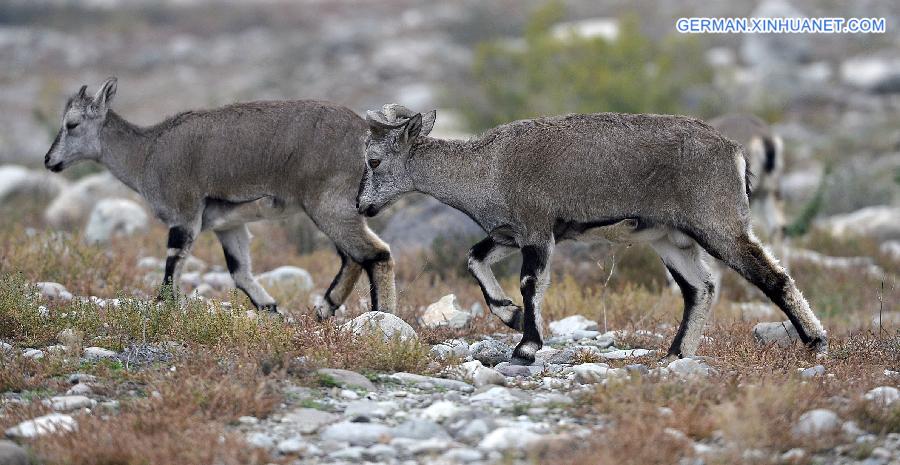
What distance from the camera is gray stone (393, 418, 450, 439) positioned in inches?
284

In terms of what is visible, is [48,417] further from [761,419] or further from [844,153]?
[844,153]

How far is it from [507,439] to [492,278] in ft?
11.4

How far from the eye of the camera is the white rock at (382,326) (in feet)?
30.8

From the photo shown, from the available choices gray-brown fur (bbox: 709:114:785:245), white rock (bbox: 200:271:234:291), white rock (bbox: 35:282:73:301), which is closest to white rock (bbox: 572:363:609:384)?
white rock (bbox: 35:282:73:301)

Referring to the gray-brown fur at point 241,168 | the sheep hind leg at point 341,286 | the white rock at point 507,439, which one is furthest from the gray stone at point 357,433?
the sheep hind leg at point 341,286

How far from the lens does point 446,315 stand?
11.6 metres

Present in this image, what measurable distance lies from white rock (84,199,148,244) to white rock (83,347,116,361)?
7785 mm

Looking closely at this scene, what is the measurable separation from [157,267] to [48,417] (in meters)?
7.35

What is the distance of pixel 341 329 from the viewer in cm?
947

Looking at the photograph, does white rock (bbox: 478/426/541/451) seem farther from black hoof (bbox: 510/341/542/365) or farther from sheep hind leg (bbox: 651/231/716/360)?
sheep hind leg (bbox: 651/231/716/360)

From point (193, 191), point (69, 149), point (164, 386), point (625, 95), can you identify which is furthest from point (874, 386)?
point (625, 95)

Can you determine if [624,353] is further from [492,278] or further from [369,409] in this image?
[369,409]

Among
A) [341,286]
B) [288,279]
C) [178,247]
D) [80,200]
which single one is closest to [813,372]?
[341,286]

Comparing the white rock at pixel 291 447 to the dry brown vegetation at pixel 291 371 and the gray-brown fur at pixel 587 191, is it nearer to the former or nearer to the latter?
the dry brown vegetation at pixel 291 371
